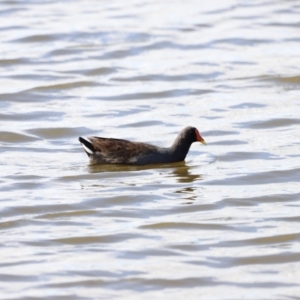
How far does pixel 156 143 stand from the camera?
40.6ft

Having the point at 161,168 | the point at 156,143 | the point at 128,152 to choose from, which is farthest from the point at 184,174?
the point at 156,143

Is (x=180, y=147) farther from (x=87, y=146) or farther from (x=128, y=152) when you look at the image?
(x=87, y=146)

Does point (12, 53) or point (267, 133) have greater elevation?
point (12, 53)

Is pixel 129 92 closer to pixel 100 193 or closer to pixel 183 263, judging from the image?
pixel 100 193

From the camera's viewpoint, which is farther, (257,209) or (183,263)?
(257,209)

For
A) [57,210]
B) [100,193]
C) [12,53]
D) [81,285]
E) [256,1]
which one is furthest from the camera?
[256,1]

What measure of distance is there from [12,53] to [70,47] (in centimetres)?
111

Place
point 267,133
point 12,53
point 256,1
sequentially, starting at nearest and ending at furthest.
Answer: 1. point 267,133
2. point 12,53
3. point 256,1

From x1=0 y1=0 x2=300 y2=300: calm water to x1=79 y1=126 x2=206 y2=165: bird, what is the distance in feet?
0.39

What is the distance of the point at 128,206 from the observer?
9.45 m

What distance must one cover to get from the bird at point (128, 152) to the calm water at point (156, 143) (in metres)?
0.12

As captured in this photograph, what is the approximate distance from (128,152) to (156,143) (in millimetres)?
1232

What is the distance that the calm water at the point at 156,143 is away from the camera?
7.68 metres

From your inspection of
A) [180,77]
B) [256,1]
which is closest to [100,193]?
[180,77]
